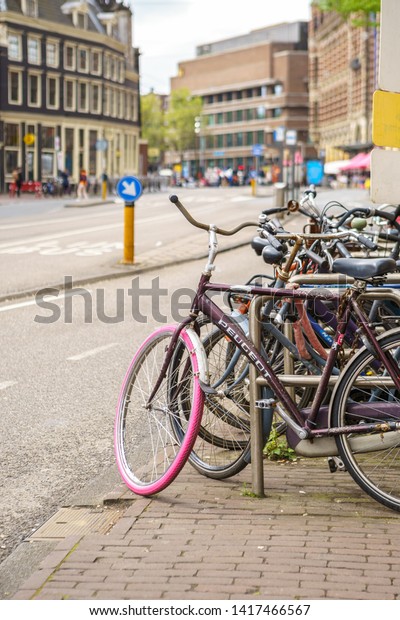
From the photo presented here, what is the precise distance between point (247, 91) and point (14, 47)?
8769cm

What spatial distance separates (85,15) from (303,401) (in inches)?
3099

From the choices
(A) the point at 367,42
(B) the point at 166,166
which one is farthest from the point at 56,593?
(B) the point at 166,166

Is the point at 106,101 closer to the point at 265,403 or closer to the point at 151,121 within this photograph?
the point at 151,121

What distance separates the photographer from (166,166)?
172 m

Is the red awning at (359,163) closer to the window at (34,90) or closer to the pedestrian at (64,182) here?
the window at (34,90)

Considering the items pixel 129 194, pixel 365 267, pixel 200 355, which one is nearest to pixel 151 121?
pixel 129 194

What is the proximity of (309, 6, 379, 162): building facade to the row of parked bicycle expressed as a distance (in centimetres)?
8600

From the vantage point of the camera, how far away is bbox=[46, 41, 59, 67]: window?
74438 mm

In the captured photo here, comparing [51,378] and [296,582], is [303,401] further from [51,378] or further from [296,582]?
[51,378]

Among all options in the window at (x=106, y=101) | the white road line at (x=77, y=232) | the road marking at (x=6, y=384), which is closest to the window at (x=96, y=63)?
the window at (x=106, y=101)

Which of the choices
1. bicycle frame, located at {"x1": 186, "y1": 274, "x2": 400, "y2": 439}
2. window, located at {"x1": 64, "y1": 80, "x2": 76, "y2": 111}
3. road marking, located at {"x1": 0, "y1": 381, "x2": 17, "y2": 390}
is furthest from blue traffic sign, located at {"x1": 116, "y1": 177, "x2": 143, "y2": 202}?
window, located at {"x1": 64, "y1": 80, "x2": 76, "y2": 111}

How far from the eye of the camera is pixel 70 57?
256 feet

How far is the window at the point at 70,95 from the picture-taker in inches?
3051

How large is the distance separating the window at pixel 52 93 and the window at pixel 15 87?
13.9ft
